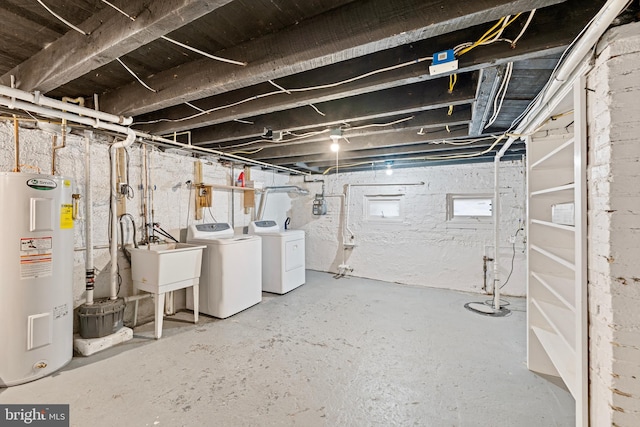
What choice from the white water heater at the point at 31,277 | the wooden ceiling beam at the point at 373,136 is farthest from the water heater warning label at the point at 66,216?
the wooden ceiling beam at the point at 373,136

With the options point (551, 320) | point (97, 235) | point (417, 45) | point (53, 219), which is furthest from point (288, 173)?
point (551, 320)

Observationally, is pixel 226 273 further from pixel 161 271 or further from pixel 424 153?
pixel 424 153

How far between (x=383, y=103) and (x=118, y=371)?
2821 mm

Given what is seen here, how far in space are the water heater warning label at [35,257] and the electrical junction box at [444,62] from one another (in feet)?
9.17

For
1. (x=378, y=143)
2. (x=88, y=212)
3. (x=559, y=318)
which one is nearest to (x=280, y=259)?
(x=378, y=143)

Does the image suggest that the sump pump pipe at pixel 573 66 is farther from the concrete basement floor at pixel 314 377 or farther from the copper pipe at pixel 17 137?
the copper pipe at pixel 17 137

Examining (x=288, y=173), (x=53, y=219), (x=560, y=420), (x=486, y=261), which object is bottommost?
(x=560, y=420)

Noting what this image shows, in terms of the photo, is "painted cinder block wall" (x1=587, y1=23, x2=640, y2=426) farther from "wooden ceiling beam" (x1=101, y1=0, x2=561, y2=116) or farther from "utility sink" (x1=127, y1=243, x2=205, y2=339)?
"utility sink" (x1=127, y1=243, x2=205, y2=339)

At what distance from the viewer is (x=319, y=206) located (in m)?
4.86

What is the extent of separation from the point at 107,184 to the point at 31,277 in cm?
111

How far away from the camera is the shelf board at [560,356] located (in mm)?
1443

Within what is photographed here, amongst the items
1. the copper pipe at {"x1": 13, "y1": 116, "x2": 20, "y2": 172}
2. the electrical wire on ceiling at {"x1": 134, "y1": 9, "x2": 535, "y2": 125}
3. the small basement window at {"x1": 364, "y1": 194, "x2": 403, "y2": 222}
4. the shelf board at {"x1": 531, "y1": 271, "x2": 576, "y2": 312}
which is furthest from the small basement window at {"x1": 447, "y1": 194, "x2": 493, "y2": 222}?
the copper pipe at {"x1": 13, "y1": 116, "x2": 20, "y2": 172}

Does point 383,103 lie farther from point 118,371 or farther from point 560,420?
point 118,371

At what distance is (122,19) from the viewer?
118cm
